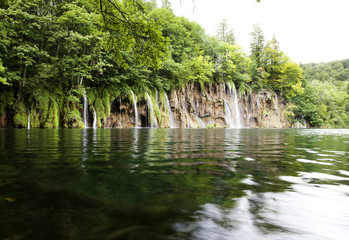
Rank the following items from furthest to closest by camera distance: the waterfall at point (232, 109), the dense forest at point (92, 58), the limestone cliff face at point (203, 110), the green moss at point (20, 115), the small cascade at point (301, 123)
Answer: the small cascade at point (301, 123) < the waterfall at point (232, 109) < the limestone cliff face at point (203, 110) < the green moss at point (20, 115) < the dense forest at point (92, 58)

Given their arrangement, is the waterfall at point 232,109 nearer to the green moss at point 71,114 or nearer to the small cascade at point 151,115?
the small cascade at point 151,115

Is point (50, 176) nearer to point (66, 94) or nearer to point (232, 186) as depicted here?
point (232, 186)

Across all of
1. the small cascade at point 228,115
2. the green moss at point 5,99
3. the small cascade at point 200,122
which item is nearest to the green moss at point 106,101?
the green moss at point 5,99

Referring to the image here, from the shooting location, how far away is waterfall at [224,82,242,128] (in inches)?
1515

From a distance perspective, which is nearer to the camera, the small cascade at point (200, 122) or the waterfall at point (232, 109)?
the small cascade at point (200, 122)

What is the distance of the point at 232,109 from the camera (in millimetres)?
39500

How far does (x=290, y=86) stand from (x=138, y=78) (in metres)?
37.9

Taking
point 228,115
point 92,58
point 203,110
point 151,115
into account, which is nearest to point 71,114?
point 92,58

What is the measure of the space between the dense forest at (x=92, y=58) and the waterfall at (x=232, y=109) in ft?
7.09

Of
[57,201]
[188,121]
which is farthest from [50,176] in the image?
[188,121]

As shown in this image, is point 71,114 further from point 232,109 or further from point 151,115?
point 232,109

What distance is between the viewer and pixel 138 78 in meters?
25.9

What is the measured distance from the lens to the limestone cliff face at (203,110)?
25.5 m

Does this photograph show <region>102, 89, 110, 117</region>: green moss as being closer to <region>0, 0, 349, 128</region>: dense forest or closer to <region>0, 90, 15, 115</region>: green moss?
<region>0, 0, 349, 128</region>: dense forest
